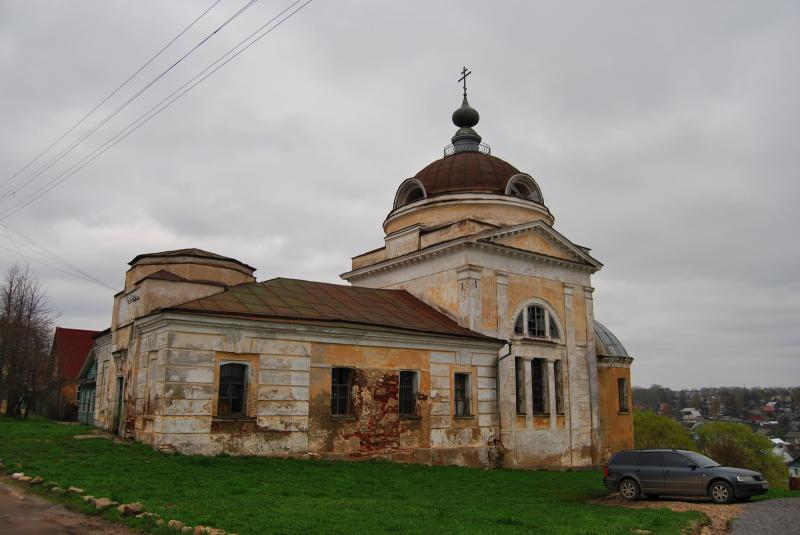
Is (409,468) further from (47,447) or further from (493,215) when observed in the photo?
(493,215)

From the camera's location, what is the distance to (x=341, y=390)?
18.8 m

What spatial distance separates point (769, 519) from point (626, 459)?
14.1 ft

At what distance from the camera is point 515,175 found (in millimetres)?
28328

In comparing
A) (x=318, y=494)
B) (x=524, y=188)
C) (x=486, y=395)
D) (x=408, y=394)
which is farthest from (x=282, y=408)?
(x=524, y=188)

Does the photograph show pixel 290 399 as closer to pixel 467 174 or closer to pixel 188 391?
pixel 188 391

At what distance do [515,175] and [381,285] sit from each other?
7.63 m

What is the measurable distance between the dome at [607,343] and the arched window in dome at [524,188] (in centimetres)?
693

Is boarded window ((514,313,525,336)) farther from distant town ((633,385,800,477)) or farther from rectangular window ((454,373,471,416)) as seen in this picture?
distant town ((633,385,800,477))

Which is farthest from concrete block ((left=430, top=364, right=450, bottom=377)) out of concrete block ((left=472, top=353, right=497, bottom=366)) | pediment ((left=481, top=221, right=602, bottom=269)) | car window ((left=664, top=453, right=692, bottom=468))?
car window ((left=664, top=453, right=692, bottom=468))

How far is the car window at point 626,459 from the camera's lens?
15498 millimetres

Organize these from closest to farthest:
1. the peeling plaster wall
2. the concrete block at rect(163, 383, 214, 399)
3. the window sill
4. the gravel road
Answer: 1. the gravel road
2. the concrete block at rect(163, 383, 214, 399)
3. the peeling plaster wall
4. the window sill

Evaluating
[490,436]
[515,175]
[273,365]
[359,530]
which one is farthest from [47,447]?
[515,175]

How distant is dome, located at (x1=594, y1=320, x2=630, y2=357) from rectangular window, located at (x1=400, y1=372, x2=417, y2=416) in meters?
11.9

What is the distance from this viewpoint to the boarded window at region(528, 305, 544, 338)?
25.3 metres
